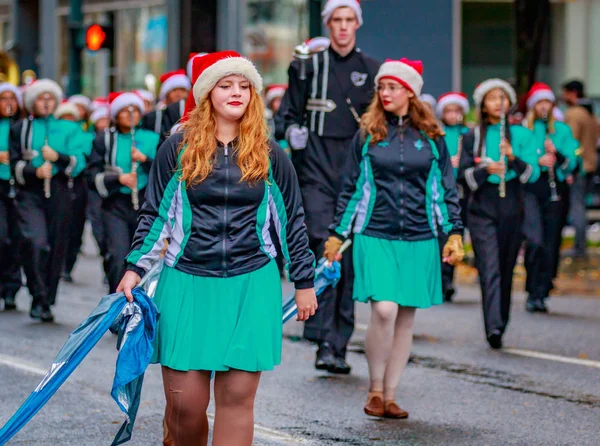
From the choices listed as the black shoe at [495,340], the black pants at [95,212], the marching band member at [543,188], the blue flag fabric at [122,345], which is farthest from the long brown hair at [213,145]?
the black pants at [95,212]

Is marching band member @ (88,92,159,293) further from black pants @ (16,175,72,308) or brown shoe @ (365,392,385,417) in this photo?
brown shoe @ (365,392,385,417)

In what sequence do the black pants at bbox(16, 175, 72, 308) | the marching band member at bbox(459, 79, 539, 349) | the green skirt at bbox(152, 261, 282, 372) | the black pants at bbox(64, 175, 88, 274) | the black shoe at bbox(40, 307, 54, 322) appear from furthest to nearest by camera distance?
the black pants at bbox(64, 175, 88, 274), the black pants at bbox(16, 175, 72, 308), the black shoe at bbox(40, 307, 54, 322), the marching band member at bbox(459, 79, 539, 349), the green skirt at bbox(152, 261, 282, 372)

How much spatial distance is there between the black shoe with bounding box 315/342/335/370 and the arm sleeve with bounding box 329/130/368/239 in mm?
1524

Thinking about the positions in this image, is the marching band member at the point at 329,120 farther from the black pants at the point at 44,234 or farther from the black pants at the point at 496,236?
the black pants at the point at 44,234

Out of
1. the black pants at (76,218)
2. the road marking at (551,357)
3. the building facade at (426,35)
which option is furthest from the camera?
the building facade at (426,35)

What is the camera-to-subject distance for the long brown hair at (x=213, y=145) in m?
5.45

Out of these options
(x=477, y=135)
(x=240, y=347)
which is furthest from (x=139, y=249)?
(x=477, y=135)

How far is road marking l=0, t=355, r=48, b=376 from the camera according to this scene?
29.1 feet

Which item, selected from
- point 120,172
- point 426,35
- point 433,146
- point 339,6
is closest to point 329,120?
point 339,6

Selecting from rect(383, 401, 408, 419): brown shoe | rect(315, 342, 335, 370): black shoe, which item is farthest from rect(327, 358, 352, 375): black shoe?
rect(383, 401, 408, 419): brown shoe

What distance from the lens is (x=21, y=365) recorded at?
29.8ft

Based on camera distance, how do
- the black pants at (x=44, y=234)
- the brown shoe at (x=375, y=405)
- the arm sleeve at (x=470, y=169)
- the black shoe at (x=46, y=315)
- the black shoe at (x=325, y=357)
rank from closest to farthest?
1. the brown shoe at (x=375, y=405)
2. the black shoe at (x=325, y=357)
3. the arm sleeve at (x=470, y=169)
4. the black shoe at (x=46, y=315)
5. the black pants at (x=44, y=234)

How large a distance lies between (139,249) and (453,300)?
27.5 ft

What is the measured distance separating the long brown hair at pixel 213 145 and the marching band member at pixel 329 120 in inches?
139
